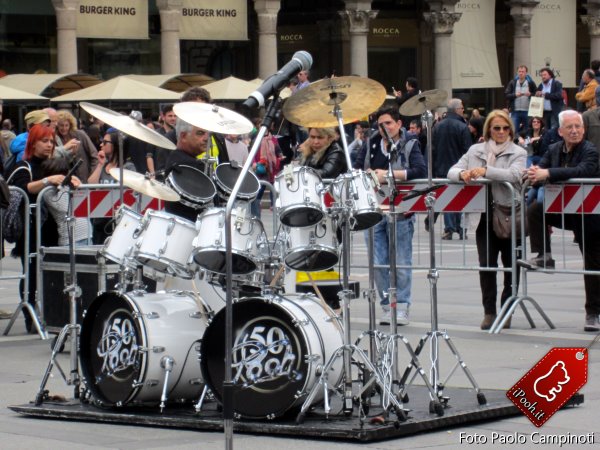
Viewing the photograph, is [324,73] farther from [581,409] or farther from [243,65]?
[581,409]

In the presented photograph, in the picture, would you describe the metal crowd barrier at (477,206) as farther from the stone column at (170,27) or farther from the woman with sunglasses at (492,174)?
the stone column at (170,27)

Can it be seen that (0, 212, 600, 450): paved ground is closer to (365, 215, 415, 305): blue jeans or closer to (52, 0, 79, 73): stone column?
(365, 215, 415, 305): blue jeans

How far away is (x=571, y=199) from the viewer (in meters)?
13.0

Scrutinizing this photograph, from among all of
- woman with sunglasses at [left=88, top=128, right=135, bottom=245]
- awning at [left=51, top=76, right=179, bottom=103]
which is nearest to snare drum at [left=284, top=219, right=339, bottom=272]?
woman with sunglasses at [left=88, top=128, right=135, bottom=245]

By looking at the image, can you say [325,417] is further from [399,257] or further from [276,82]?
[399,257]

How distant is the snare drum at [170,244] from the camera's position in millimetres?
8617

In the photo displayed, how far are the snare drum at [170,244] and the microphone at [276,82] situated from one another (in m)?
1.10

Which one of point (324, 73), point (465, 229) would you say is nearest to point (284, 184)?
point (465, 229)

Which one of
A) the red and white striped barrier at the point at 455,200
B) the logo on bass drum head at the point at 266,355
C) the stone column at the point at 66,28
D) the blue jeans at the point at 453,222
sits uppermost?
the stone column at the point at 66,28

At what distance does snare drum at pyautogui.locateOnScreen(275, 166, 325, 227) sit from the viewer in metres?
8.34

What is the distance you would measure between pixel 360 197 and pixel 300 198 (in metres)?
0.36

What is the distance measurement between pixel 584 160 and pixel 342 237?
5.06 metres

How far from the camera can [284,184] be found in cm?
844

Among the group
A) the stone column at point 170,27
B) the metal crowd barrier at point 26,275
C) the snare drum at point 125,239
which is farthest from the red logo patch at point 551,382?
the stone column at point 170,27
